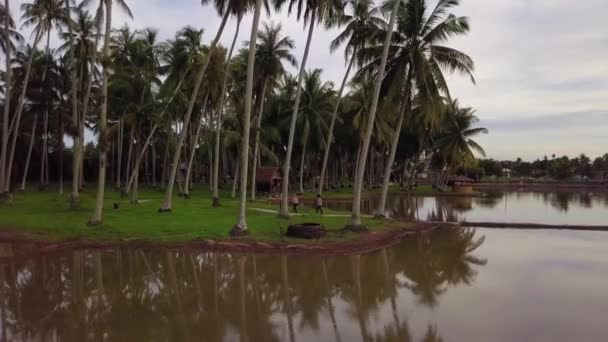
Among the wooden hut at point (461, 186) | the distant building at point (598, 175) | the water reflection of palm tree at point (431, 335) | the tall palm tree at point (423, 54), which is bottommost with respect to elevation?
the water reflection of palm tree at point (431, 335)

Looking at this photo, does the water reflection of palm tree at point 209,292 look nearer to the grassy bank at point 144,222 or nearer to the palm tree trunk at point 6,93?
the grassy bank at point 144,222

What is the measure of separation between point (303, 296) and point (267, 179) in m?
32.3

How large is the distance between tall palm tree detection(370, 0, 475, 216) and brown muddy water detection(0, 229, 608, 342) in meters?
9.02

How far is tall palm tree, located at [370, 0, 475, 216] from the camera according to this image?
71.0 ft

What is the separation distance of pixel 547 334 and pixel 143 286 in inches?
348

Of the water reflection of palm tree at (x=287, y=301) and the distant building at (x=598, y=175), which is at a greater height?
the distant building at (x=598, y=175)

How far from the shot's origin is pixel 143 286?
11266 millimetres

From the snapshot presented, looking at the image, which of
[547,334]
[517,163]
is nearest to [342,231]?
[547,334]

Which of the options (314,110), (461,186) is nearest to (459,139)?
(461,186)

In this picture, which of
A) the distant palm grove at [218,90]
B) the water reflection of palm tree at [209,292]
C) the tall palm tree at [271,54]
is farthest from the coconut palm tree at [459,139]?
the water reflection of palm tree at [209,292]

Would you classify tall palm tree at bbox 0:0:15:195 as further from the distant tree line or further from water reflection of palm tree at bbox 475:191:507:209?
the distant tree line

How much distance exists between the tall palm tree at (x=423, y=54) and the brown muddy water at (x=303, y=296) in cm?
902

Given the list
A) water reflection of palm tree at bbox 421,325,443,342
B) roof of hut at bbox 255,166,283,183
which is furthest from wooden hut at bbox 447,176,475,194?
water reflection of palm tree at bbox 421,325,443,342

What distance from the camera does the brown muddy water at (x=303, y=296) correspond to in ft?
27.6
